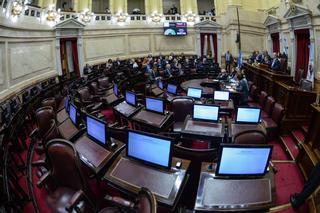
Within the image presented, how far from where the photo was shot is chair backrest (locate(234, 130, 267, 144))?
3541mm

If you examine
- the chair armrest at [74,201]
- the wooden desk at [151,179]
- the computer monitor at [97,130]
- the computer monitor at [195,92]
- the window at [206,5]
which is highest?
the window at [206,5]

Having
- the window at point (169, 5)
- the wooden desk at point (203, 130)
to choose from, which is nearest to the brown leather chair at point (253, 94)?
the wooden desk at point (203, 130)

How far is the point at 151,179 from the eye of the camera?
2885 mm

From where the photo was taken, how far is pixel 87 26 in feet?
54.9

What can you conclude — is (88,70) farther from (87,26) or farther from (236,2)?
(236,2)

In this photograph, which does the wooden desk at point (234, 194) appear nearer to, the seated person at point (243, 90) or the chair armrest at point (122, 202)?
the chair armrest at point (122, 202)

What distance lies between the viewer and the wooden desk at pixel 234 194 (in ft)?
8.16

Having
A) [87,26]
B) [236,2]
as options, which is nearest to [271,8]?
[236,2]

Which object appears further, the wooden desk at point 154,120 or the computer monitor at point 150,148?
the wooden desk at point 154,120

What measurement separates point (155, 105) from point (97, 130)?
2.04m

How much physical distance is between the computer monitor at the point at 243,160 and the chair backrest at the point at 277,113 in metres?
3.15

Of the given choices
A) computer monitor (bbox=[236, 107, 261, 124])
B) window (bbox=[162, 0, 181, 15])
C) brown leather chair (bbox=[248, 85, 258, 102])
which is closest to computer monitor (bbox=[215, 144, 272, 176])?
computer monitor (bbox=[236, 107, 261, 124])

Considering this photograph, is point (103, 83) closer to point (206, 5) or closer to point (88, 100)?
point (88, 100)

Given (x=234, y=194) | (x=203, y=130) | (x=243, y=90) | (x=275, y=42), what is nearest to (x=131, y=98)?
(x=203, y=130)
